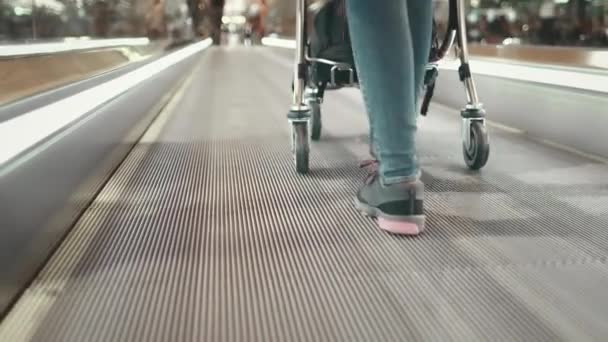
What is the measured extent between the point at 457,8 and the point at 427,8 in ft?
1.58

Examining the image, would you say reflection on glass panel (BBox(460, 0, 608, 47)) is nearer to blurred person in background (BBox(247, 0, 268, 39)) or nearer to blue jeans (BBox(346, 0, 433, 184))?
blue jeans (BBox(346, 0, 433, 184))

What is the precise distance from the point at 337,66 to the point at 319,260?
2.72 feet

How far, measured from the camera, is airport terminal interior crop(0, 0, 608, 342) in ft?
3.28

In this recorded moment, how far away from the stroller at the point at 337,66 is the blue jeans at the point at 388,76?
466 millimetres

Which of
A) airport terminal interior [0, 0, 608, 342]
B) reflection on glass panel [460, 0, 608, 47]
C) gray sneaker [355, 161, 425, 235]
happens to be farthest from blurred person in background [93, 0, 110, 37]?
gray sneaker [355, 161, 425, 235]

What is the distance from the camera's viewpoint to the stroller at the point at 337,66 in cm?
191

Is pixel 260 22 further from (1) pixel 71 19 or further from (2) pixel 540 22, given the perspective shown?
(1) pixel 71 19

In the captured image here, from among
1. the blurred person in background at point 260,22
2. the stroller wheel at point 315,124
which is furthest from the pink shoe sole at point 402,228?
the blurred person in background at point 260,22

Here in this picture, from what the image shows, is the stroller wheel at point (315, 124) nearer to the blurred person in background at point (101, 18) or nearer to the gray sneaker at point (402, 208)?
the gray sneaker at point (402, 208)

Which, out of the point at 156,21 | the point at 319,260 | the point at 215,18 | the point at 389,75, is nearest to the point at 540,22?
the point at 389,75

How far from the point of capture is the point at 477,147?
198 centimetres

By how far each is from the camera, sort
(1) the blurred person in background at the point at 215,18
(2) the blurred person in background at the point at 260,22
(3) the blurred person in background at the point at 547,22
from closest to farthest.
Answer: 1. (3) the blurred person in background at the point at 547,22
2. (1) the blurred person in background at the point at 215,18
3. (2) the blurred person in background at the point at 260,22

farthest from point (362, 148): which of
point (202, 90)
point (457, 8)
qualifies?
point (202, 90)

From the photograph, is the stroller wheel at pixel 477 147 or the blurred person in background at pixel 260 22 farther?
the blurred person in background at pixel 260 22
